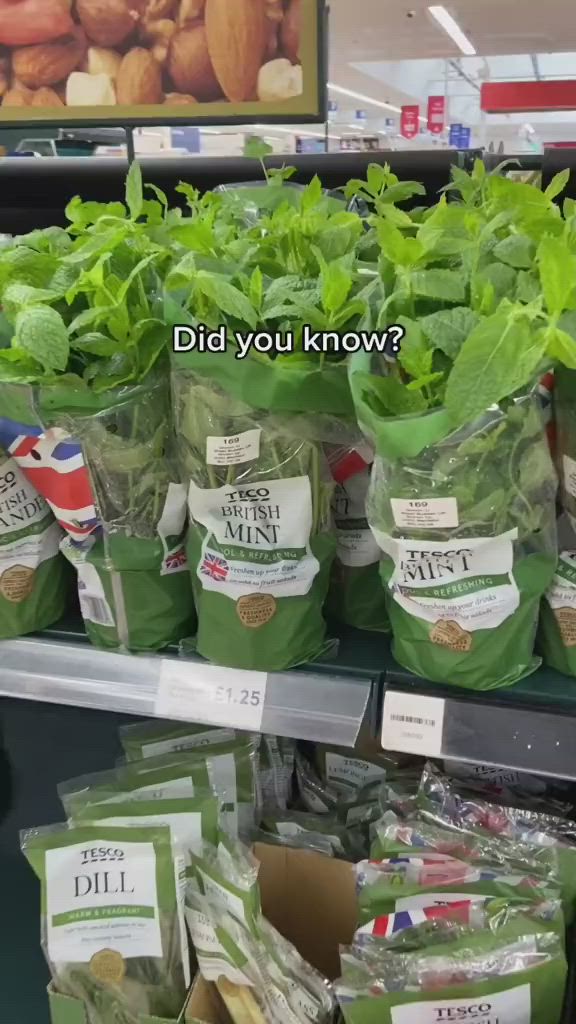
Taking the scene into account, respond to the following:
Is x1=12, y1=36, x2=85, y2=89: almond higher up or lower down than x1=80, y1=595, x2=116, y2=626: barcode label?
higher up

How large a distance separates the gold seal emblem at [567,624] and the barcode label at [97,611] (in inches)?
16.1

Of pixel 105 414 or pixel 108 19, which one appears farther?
pixel 108 19

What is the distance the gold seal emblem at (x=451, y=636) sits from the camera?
70 centimetres

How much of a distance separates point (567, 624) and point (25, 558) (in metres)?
0.51

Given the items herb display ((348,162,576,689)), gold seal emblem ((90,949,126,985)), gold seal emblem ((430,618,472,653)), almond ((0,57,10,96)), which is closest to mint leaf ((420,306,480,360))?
herb display ((348,162,576,689))

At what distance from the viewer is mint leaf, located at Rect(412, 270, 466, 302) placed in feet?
2.18

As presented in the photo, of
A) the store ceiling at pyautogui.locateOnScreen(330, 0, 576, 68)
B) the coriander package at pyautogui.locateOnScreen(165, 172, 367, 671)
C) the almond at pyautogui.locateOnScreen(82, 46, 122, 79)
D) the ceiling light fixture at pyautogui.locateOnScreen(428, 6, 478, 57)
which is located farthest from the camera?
the ceiling light fixture at pyautogui.locateOnScreen(428, 6, 478, 57)

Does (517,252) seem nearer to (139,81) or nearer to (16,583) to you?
(16,583)

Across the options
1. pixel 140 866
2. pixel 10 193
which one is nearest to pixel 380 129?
pixel 10 193

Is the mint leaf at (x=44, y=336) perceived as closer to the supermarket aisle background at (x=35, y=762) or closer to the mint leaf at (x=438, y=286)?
the mint leaf at (x=438, y=286)

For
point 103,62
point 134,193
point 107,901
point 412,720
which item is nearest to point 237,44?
point 103,62

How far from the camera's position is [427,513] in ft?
2.15

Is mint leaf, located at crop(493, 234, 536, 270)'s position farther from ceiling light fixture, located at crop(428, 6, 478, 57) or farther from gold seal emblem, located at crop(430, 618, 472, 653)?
ceiling light fixture, located at crop(428, 6, 478, 57)

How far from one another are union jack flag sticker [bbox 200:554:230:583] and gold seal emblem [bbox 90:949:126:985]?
44 cm
